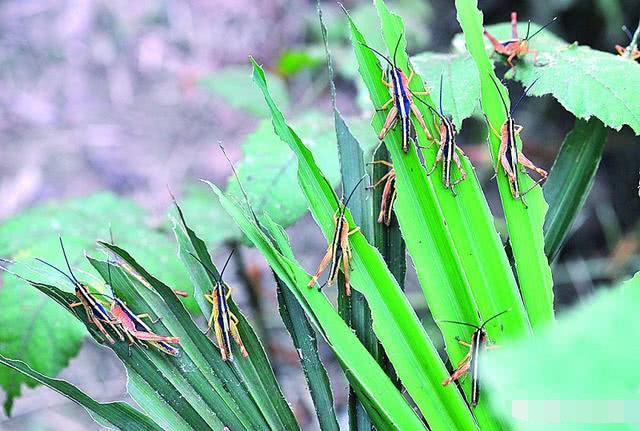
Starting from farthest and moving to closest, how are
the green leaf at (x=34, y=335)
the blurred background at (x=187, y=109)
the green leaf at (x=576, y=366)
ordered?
the blurred background at (x=187, y=109) → the green leaf at (x=34, y=335) → the green leaf at (x=576, y=366)

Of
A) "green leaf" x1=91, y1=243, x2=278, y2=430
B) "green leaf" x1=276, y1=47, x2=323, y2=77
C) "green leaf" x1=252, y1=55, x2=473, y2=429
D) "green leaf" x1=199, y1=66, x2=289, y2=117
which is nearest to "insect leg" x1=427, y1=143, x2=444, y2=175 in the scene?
"green leaf" x1=252, y1=55, x2=473, y2=429

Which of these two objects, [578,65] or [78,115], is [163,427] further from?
[78,115]

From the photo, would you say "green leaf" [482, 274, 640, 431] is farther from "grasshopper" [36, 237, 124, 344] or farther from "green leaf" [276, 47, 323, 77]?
"green leaf" [276, 47, 323, 77]

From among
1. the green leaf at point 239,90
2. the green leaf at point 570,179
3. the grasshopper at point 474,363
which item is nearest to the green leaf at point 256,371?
the grasshopper at point 474,363

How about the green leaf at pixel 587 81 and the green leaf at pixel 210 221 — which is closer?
the green leaf at pixel 587 81

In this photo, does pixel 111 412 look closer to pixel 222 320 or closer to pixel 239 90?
pixel 222 320

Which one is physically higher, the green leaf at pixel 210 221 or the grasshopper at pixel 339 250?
the green leaf at pixel 210 221

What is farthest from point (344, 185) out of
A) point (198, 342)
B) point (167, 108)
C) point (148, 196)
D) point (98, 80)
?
point (98, 80)

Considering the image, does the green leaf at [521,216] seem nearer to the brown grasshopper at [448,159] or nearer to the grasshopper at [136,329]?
the brown grasshopper at [448,159]
